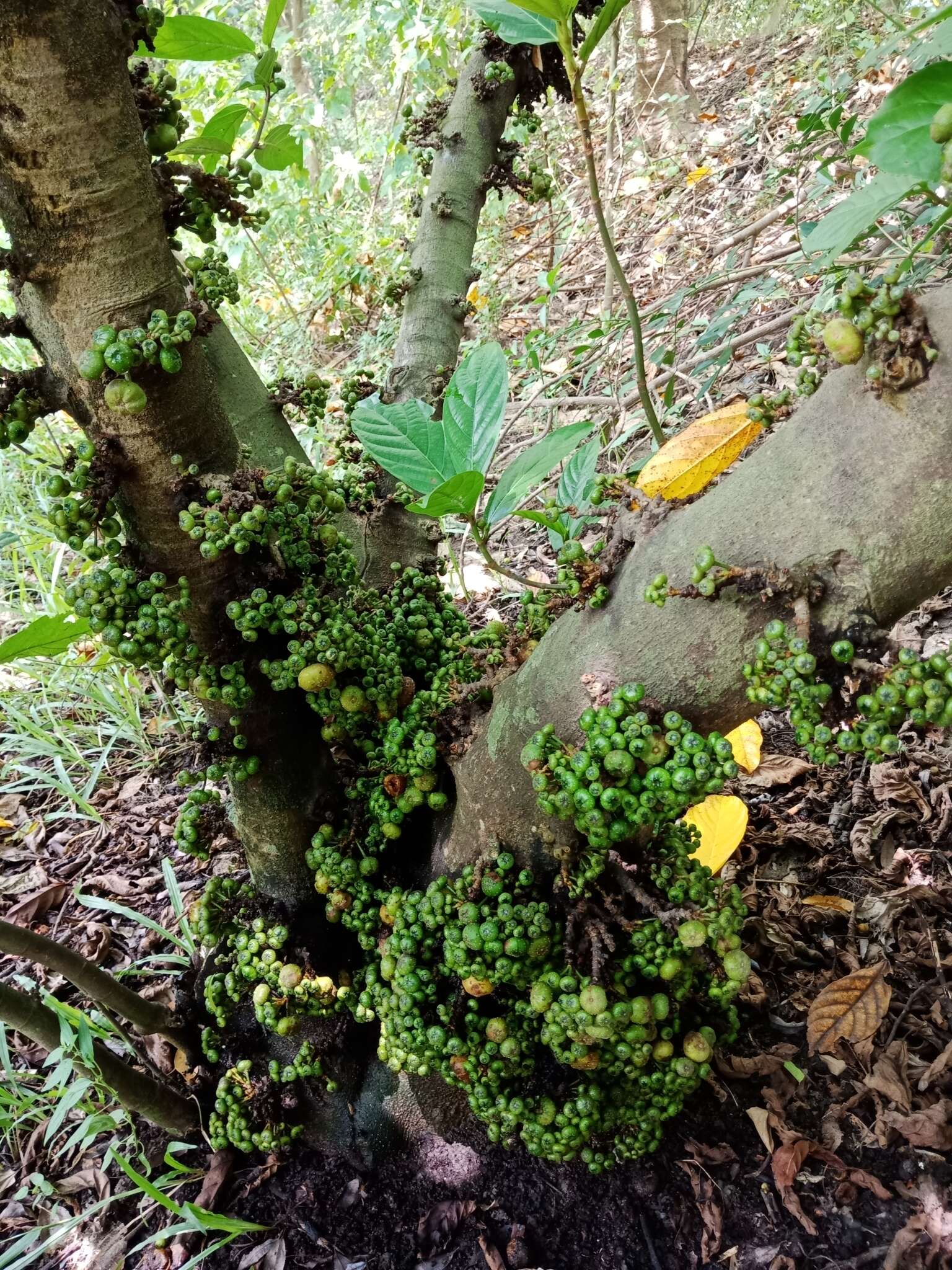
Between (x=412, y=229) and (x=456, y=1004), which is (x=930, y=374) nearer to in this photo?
(x=456, y=1004)

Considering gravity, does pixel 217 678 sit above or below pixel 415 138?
below

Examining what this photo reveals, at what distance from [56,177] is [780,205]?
4.03 metres

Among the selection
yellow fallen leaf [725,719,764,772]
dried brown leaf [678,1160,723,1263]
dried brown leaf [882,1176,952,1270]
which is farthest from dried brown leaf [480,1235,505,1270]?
yellow fallen leaf [725,719,764,772]

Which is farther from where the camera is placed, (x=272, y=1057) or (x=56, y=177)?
(x=272, y=1057)

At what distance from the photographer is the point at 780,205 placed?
433cm

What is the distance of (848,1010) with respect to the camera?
6.10 ft

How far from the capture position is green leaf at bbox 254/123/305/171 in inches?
80.9

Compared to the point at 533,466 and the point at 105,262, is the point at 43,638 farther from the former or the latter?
the point at 533,466

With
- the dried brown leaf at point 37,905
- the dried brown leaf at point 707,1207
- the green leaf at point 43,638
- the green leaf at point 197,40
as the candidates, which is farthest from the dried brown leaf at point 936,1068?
the dried brown leaf at point 37,905

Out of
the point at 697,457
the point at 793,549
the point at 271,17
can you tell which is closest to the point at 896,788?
the point at 697,457

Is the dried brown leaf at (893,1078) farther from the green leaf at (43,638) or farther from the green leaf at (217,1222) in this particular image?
the green leaf at (43,638)

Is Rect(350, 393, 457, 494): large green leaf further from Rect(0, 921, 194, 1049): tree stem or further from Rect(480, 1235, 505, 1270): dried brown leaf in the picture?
Rect(480, 1235, 505, 1270): dried brown leaf

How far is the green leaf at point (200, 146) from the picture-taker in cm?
182

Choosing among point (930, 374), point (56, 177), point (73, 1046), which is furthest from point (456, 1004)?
point (56, 177)
